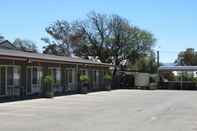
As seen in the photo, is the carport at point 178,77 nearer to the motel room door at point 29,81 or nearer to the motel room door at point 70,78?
the motel room door at point 70,78

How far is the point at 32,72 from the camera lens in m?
35.3

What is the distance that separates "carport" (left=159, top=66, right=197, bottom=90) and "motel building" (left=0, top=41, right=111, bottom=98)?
1551cm

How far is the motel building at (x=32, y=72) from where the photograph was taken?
31.1 meters

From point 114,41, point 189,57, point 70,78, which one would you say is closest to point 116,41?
point 114,41

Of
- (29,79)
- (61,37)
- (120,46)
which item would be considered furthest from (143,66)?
(29,79)

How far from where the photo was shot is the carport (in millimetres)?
60531

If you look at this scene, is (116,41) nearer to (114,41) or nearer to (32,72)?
(114,41)

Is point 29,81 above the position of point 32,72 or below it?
below

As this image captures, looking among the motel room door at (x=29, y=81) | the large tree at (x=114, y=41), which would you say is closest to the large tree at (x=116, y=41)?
the large tree at (x=114, y=41)

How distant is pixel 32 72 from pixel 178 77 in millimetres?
33433

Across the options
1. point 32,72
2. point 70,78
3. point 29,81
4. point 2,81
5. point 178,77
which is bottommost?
point 178,77

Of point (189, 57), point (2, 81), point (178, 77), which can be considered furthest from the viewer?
point (189, 57)

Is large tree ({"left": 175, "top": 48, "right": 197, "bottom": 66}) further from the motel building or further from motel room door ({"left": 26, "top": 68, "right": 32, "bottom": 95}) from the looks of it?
motel room door ({"left": 26, "top": 68, "right": 32, "bottom": 95})

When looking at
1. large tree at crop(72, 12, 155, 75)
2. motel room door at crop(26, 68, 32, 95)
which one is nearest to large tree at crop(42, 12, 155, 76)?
large tree at crop(72, 12, 155, 75)
